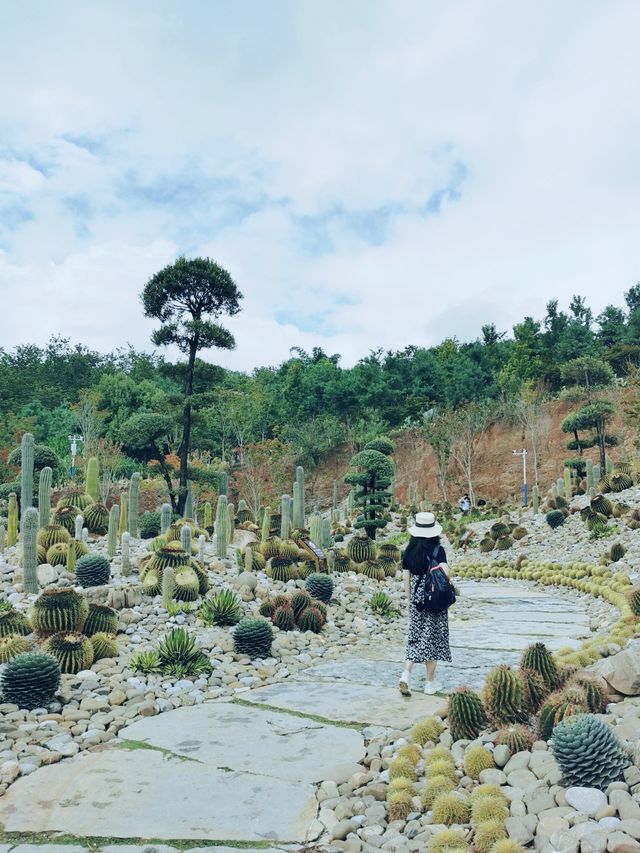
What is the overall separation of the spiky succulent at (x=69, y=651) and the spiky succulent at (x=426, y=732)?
9.80 feet

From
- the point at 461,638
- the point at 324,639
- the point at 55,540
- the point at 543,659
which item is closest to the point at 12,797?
the point at 543,659

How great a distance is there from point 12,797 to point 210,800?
3.23 feet

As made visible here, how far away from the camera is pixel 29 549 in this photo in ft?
25.6

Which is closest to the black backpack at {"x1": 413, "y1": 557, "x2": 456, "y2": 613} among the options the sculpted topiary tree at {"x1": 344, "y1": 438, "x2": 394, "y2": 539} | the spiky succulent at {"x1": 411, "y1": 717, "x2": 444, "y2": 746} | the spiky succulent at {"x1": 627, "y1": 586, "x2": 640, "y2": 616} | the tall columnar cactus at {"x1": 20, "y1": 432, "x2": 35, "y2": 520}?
the spiky succulent at {"x1": 411, "y1": 717, "x2": 444, "y2": 746}

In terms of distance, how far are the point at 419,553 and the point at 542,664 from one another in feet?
4.68

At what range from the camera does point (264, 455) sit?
36562 millimetres

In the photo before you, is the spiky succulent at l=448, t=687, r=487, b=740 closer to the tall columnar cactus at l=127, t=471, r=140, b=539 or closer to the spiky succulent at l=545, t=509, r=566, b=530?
the tall columnar cactus at l=127, t=471, r=140, b=539

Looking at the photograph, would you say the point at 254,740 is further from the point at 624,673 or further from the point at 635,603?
the point at 635,603

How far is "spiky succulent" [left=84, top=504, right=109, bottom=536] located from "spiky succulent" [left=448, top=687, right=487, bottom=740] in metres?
9.64

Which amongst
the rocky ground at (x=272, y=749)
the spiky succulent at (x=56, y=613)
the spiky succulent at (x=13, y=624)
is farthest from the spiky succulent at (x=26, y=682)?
the spiky succulent at (x=13, y=624)

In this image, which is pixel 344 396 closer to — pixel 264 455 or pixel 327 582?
pixel 264 455

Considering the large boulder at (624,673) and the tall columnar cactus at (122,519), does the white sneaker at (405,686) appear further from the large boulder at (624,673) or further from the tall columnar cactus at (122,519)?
the tall columnar cactus at (122,519)

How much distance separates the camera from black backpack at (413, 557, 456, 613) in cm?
501

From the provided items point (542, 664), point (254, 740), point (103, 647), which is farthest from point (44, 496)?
point (542, 664)
